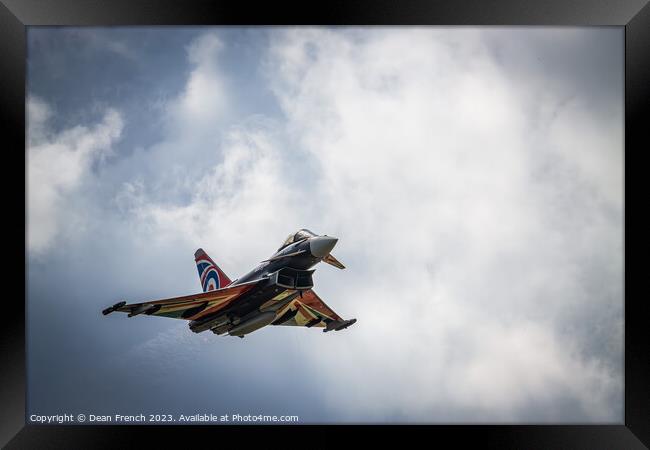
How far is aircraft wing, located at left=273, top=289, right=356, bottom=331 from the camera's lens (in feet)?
45.9

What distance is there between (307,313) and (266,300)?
66.1 inches

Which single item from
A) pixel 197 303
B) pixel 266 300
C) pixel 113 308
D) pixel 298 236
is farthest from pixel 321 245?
pixel 113 308

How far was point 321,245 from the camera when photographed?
1220 cm

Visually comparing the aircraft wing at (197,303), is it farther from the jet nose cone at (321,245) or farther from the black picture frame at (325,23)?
the black picture frame at (325,23)

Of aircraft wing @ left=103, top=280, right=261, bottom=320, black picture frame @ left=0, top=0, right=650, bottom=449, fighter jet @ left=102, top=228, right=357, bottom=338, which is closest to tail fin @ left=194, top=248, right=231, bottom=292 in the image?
fighter jet @ left=102, top=228, right=357, bottom=338

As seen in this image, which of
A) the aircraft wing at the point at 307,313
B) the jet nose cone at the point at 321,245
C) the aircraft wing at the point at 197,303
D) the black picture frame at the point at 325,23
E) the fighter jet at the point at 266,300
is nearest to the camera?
the black picture frame at the point at 325,23

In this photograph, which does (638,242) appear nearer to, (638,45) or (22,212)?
(638,45)

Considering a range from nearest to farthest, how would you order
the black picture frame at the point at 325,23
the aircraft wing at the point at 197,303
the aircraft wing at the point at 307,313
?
1. the black picture frame at the point at 325,23
2. the aircraft wing at the point at 197,303
3. the aircraft wing at the point at 307,313

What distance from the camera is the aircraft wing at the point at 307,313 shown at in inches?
550

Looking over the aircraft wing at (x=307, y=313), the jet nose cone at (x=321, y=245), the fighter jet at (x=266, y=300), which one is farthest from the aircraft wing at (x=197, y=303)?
the jet nose cone at (x=321, y=245)

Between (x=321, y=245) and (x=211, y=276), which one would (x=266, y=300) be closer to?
(x=321, y=245)

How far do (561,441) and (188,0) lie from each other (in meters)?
10.4

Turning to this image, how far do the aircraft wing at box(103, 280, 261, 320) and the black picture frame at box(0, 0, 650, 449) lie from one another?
2.92 m

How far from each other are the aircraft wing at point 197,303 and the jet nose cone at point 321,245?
1791mm
